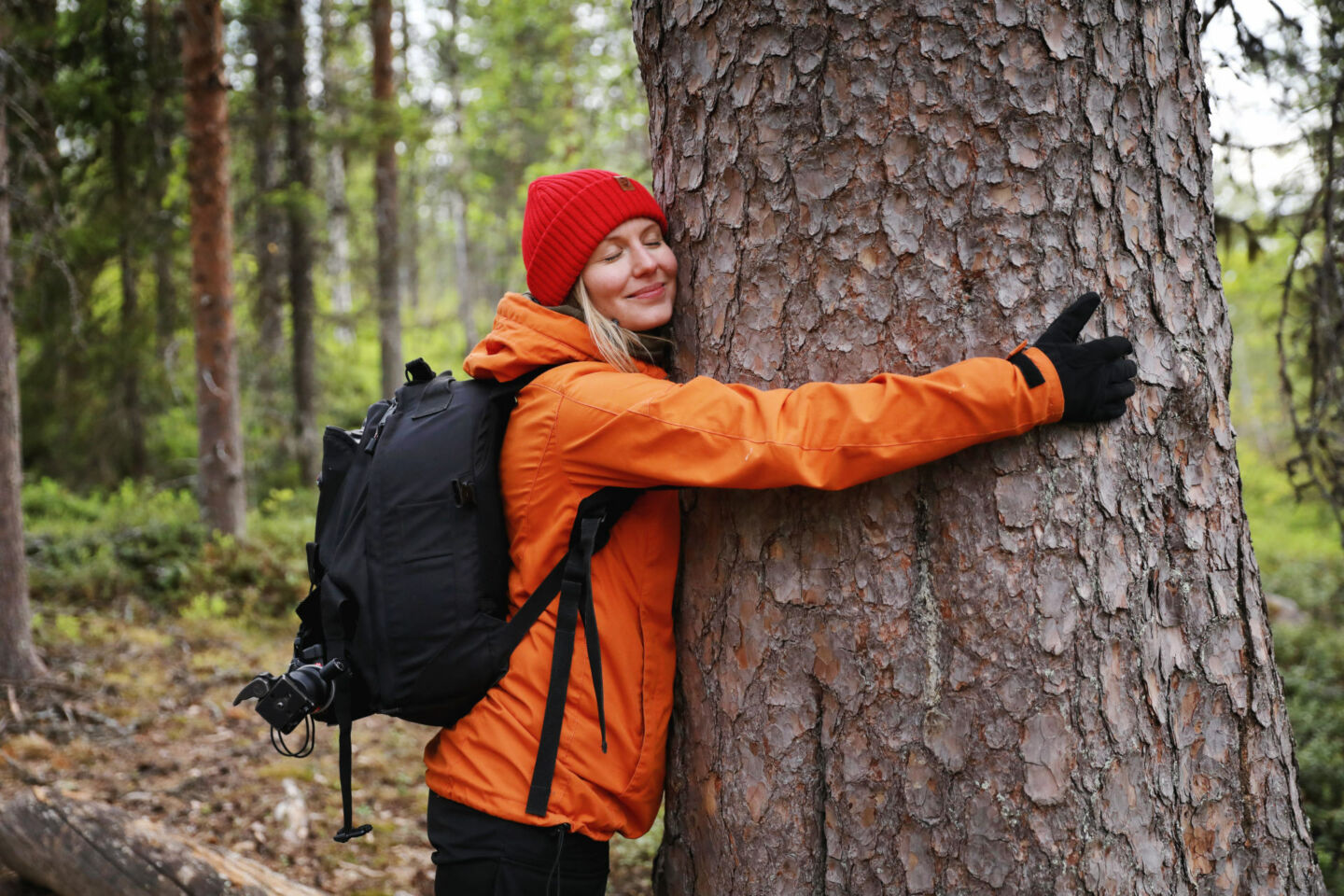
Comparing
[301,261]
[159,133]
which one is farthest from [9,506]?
[301,261]

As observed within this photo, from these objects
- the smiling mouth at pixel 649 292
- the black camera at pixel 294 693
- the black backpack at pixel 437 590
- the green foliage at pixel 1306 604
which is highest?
the smiling mouth at pixel 649 292

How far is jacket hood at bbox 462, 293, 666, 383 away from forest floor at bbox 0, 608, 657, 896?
2851mm

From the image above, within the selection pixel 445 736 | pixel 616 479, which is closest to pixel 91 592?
pixel 445 736

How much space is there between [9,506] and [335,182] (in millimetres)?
17492

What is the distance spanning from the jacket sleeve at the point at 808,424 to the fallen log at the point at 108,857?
8.25 feet

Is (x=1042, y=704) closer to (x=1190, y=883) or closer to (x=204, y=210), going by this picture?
(x=1190, y=883)

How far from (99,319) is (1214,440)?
43.7 feet

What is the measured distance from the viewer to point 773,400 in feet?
6.66

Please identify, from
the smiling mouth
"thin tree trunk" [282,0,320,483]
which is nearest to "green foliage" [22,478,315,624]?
"thin tree trunk" [282,0,320,483]

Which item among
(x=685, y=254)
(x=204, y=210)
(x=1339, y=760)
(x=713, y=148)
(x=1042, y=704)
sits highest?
(x=204, y=210)

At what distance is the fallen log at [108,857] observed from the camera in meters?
3.34

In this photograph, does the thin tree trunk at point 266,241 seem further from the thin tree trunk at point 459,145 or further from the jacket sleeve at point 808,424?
the jacket sleeve at point 808,424

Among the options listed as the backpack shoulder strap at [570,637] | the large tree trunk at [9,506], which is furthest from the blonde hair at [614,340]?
the large tree trunk at [9,506]

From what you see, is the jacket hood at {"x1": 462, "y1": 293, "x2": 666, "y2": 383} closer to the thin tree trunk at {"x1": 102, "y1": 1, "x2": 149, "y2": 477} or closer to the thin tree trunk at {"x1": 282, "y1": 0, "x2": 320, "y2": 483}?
the thin tree trunk at {"x1": 102, "y1": 1, "x2": 149, "y2": 477}
